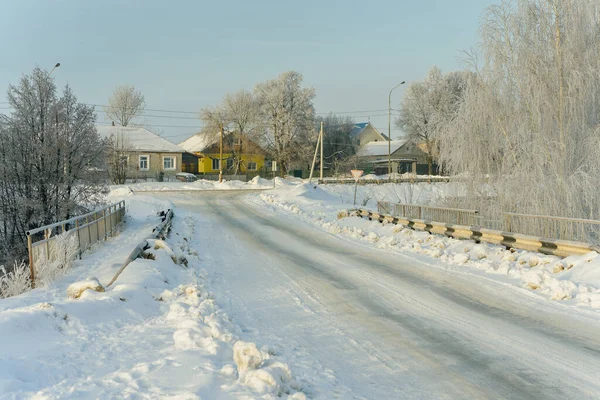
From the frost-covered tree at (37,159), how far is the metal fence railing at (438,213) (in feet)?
50.9

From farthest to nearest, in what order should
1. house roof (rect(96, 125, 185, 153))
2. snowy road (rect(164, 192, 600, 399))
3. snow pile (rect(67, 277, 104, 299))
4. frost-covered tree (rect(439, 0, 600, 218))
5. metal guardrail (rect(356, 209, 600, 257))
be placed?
house roof (rect(96, 125, 185, 153))
frost-covered tree (rect(439, 0, 600, 218))
metal guardrail (rect(356, 209, 600, 257))
snow pile (rect(67, 277, 104, 299))
snowy road (rect(164, 192, 600, 399))

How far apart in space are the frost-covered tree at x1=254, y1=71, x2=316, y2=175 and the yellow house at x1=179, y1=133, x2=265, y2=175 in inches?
120

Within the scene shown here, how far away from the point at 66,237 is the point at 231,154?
64.2 metres

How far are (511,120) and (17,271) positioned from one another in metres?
17.8

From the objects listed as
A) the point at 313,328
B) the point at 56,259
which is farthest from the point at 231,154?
the point at 313,328

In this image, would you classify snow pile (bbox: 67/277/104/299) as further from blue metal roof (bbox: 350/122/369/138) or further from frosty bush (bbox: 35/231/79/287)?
blue metal roof (bbox: 350/122/369/138)

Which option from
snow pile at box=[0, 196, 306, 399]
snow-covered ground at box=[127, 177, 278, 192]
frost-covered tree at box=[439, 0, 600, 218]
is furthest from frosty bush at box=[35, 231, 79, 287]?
snow-covered ground at box=[127, 177, 278, 192]

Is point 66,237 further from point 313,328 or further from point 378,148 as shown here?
point 378,148

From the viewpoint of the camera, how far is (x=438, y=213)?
19.0 meters

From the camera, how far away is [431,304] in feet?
28.6

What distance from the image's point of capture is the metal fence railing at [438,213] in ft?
57.9

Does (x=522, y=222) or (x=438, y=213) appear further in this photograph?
(x=438, y=213)

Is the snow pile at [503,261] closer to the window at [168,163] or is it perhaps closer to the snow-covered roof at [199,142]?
the window at [168,163]

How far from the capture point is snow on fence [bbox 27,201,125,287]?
11.5m
